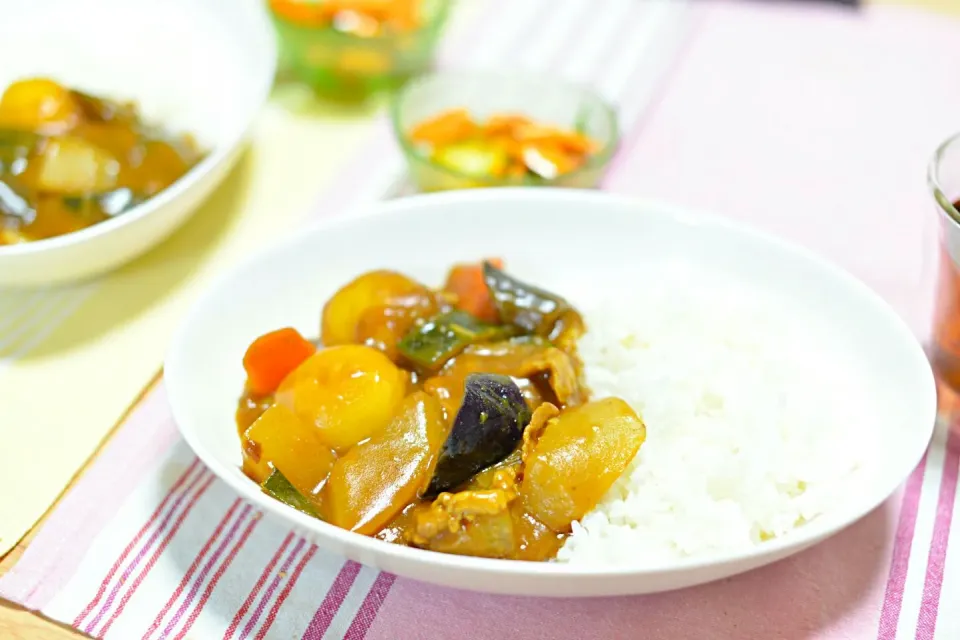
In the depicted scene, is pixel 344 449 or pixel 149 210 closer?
pixel 344 449

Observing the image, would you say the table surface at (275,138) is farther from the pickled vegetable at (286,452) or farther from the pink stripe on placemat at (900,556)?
the pink stripe on placemat at (900,556)

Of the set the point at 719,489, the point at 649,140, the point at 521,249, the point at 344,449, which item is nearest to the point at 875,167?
the point at 649,140

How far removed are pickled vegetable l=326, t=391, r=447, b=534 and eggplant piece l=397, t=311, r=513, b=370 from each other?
155 mm

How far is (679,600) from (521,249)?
0.93 meters

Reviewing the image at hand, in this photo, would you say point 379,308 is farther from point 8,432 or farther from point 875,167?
point 875,167

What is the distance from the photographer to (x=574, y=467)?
5.04 ft

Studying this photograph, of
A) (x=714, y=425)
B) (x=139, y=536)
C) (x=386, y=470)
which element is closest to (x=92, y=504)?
(x=139, y=536)

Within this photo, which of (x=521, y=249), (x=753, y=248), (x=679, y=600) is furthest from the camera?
(x=521, y=249)

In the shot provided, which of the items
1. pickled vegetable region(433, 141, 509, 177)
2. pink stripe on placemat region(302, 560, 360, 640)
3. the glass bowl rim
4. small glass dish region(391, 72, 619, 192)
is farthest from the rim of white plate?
the glass bowl rim

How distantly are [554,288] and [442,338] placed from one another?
0.45 metres

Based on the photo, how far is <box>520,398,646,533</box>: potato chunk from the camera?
153 cm

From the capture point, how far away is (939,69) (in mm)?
3104

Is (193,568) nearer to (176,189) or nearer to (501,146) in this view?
(176,189)

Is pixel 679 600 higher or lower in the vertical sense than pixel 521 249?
lower
